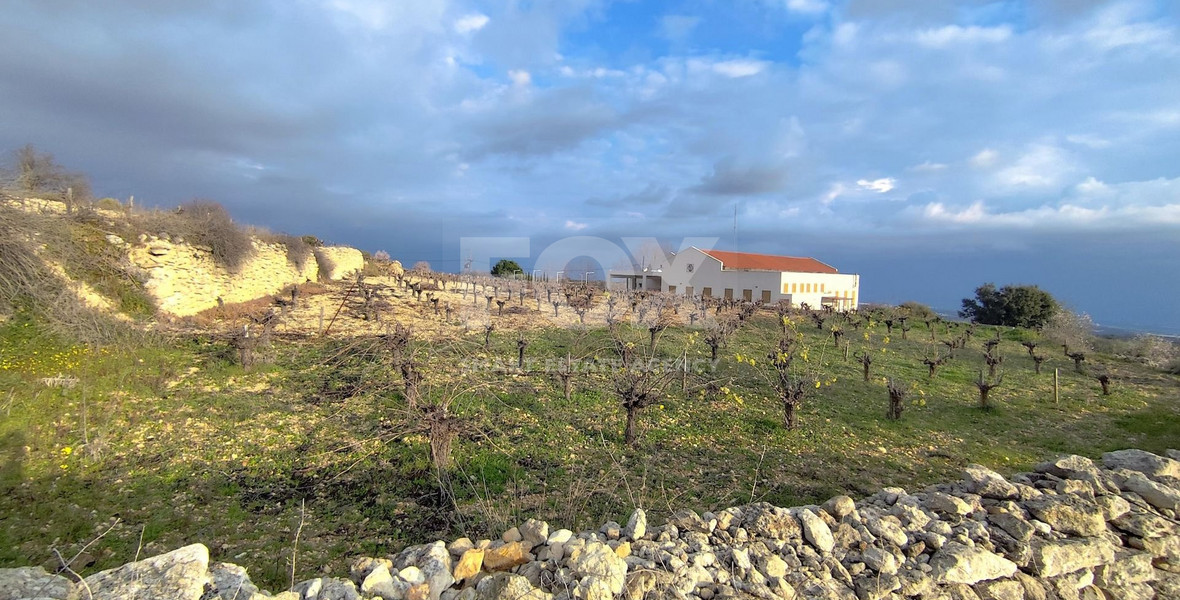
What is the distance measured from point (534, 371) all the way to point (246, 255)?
10110mm

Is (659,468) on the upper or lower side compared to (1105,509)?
lower

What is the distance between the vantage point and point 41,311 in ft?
25.7

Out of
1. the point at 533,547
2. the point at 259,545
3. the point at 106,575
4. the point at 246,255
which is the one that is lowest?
the point at 259,545

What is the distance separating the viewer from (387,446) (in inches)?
207

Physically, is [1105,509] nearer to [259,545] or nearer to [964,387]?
[259,545]

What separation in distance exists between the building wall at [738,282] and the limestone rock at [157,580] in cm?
2461

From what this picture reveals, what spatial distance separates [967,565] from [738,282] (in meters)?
25.4

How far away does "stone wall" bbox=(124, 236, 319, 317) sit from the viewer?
Answer: 10102 millimetres

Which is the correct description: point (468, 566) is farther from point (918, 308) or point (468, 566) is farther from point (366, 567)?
point (918, 308)

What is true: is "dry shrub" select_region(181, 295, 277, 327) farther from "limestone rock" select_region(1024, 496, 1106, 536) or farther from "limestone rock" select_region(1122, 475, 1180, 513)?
"limestone rock" select_region(1122, 475, 1180, 513)

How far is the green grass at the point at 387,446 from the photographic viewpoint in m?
3.80

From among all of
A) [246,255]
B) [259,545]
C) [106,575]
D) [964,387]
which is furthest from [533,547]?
[246,255]

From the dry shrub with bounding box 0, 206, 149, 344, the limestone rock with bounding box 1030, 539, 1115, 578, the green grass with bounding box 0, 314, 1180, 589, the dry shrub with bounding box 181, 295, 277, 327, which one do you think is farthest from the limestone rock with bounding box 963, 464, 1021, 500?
the dry shrub with bounding box 181, 295, 277, 327

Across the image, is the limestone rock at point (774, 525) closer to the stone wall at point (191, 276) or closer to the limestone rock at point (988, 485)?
the limestone rock at point (988, 485)
